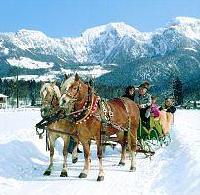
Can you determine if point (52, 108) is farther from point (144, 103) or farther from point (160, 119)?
point (160, 119)

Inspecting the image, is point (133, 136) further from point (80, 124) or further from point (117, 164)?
point (80, 124)

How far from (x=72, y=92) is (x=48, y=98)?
1618mm

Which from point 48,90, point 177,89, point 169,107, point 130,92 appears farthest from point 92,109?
point 177,89

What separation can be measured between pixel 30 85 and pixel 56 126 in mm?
160640

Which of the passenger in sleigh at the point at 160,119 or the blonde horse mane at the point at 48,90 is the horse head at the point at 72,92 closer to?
the blonde horse mane at the point at 48,90

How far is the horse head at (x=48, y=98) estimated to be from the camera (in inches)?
544

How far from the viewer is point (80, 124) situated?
12.8 meters

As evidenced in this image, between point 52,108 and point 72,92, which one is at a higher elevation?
point 72,92

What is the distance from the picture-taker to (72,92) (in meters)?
12.4

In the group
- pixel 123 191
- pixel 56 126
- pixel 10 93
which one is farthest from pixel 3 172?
pixel 10 93

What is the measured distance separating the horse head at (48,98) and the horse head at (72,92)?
1149mm

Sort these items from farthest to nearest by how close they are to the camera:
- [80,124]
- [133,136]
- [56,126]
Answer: [133,136]
[56,126]
[80,124]

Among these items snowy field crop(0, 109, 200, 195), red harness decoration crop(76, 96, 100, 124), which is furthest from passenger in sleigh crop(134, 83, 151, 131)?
red harness decoration crop(76, 96, 100, 124)

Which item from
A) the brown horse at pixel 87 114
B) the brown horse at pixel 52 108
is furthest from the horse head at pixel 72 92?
the brown horse at pixel 52 108
